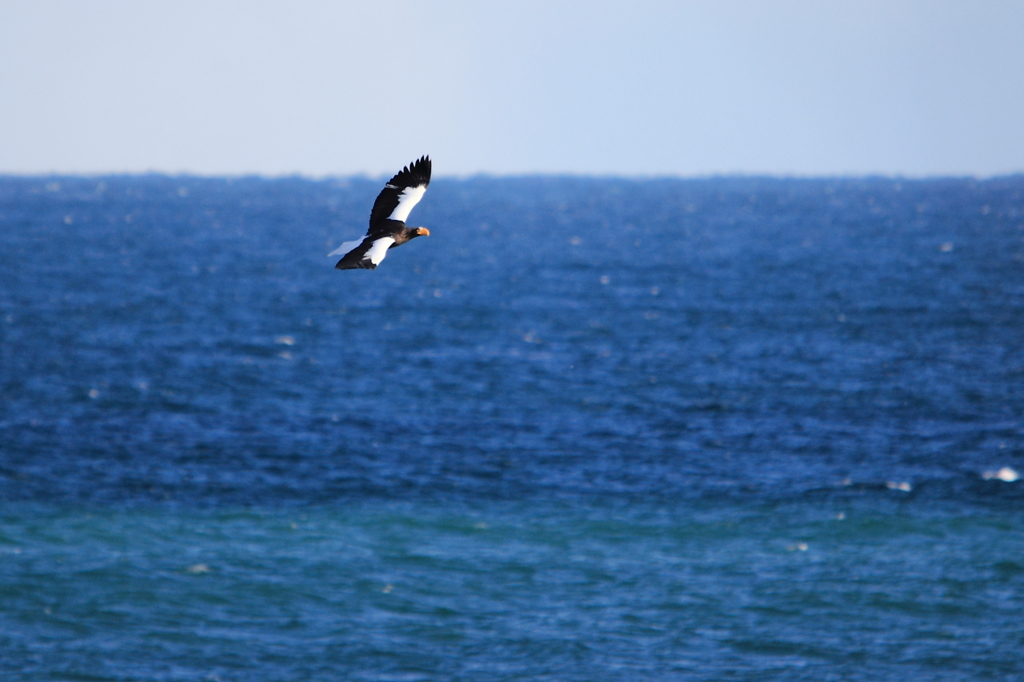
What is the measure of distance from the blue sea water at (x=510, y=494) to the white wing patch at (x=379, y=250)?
17.5 m

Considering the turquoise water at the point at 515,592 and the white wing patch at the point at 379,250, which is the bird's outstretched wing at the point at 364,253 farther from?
the turquoise water at the point at 515,592

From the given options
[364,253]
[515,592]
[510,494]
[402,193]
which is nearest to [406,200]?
[402,193]

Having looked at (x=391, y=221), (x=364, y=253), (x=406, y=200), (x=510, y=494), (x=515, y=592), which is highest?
(x=406, y=200)

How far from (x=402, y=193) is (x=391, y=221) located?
939 millimetres

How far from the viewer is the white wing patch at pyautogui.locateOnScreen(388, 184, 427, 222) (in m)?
18.0

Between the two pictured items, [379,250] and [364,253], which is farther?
[379,250]

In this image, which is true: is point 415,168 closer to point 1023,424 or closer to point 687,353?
point 1023,424

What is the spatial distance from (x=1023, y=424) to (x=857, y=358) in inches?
638

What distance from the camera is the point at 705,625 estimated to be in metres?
33.9

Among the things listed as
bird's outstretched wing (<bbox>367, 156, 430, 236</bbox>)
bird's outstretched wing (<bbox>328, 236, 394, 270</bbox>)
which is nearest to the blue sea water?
bird's outstretched wing (<bbox>367, 156, 430, 236</bbox>)

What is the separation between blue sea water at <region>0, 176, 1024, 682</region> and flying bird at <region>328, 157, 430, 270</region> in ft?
54.9

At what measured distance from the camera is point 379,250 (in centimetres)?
1630

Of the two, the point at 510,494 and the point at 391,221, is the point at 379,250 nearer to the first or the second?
the point at 391,221

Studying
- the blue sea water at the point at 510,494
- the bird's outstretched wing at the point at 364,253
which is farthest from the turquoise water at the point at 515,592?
the bird's outstretched wing at the point at 364,253
